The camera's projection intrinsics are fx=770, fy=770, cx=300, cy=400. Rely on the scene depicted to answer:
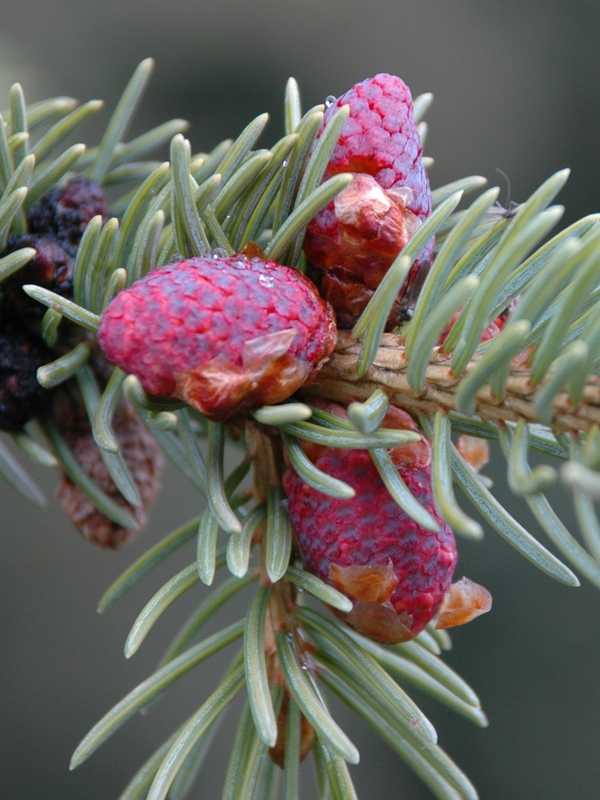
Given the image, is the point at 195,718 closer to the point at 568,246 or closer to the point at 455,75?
the point at 568,246

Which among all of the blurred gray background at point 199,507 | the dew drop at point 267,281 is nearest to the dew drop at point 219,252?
the dew drop at point 267,281

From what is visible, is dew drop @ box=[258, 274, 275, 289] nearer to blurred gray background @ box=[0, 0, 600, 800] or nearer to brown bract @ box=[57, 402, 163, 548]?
brown bract @ box=[57, 402, 163, 548]

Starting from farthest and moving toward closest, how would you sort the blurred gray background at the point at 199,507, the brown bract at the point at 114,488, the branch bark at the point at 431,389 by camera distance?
the blurred gray background at the point at 199,507, the brown bract at the point at 114,488, the branch bark at the point at 431,389

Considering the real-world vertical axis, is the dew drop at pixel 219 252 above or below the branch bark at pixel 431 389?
above

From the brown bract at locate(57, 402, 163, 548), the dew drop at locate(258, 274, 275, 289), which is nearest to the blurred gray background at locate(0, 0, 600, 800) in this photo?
the brown bract at locate(57, 402, 163, 548)

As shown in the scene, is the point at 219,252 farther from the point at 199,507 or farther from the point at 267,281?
the point at 199,507

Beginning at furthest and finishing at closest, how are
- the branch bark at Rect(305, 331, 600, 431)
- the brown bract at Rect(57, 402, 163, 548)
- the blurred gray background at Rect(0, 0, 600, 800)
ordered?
the blurred gray background at Rect(0, 0, 600, 800) → the brown bract at Rect(57, 402, 163, 548) → the branch bark at Rect(305, 331, 600, 431)

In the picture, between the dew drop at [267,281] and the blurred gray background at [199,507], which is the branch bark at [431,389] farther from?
the blurred gray background at [199,507]
